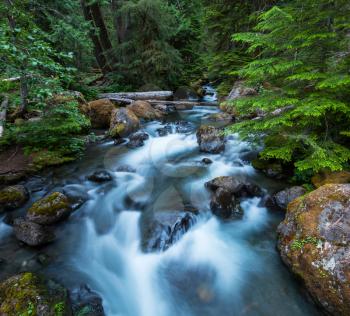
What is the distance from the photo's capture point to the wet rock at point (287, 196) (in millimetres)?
4601

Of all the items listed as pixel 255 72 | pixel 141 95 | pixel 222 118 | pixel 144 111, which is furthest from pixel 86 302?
pixel 141 95

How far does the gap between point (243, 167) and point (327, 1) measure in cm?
380

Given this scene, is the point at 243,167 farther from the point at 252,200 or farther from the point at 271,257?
the point at 271,257

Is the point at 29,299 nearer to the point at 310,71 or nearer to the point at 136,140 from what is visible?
the point at 310,71

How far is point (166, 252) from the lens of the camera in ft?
13.3

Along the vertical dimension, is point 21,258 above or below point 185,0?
below

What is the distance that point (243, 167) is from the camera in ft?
20.7

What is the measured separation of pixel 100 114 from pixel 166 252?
693 centimetres

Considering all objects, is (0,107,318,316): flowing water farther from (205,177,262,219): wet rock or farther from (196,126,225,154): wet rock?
(196,126,225,154): wet rock

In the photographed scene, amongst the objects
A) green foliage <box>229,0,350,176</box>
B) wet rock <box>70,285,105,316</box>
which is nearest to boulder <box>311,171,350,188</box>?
green foliage <box>229,0,350,176</box>

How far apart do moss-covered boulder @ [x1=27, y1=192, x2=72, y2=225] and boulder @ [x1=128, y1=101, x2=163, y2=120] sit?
249 inches

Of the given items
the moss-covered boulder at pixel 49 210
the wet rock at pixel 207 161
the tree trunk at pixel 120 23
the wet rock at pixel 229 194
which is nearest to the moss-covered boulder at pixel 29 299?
the moss-covered boulder at pixel 49 210

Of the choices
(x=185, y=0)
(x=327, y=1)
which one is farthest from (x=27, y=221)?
(x=185, y=0)

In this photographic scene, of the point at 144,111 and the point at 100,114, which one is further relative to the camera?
the point at 144,111
